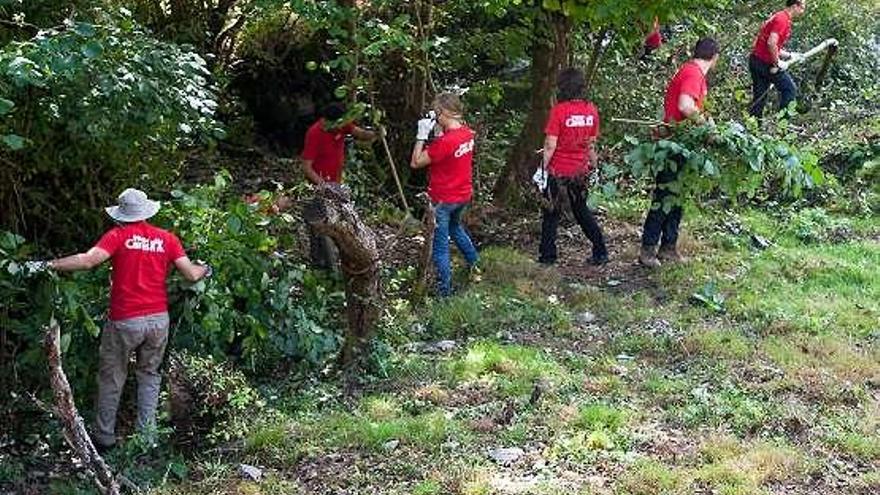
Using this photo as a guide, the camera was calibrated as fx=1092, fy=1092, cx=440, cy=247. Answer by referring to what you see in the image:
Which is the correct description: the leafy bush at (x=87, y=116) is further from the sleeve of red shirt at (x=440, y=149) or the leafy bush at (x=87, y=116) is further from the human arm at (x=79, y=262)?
the sleeve of red shirt at (x=440, y=149)

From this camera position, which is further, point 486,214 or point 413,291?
point 486,214

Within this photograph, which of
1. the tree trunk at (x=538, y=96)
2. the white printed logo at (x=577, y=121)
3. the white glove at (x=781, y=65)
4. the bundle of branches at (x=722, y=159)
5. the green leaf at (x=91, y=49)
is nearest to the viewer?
the green leaf at (x=91, y=49)

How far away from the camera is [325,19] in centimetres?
862

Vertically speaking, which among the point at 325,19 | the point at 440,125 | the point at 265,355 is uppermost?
the point at 325,19

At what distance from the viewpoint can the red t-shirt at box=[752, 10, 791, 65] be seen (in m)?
12.1

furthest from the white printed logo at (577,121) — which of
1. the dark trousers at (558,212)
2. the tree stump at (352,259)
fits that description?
the tree stump at (352,259)

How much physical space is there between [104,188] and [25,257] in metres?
1.45

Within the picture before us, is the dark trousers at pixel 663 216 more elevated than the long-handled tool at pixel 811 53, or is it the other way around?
the long-handled tool at pixel 811 53

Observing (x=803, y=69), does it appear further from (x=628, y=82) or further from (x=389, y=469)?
(x=389, y=469)

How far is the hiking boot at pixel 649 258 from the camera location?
357 inches

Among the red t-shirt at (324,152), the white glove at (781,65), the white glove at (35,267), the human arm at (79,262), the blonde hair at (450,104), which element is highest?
the white glove at (781,65)

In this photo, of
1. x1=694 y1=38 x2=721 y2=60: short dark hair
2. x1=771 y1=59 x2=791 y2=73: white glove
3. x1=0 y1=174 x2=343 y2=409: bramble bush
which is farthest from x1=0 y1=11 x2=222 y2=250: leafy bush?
x1=771 y1=59 x2=791 y2=73: white glove

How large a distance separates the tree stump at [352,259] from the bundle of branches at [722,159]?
7.97ft

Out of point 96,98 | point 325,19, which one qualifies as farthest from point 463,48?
point 96,98
